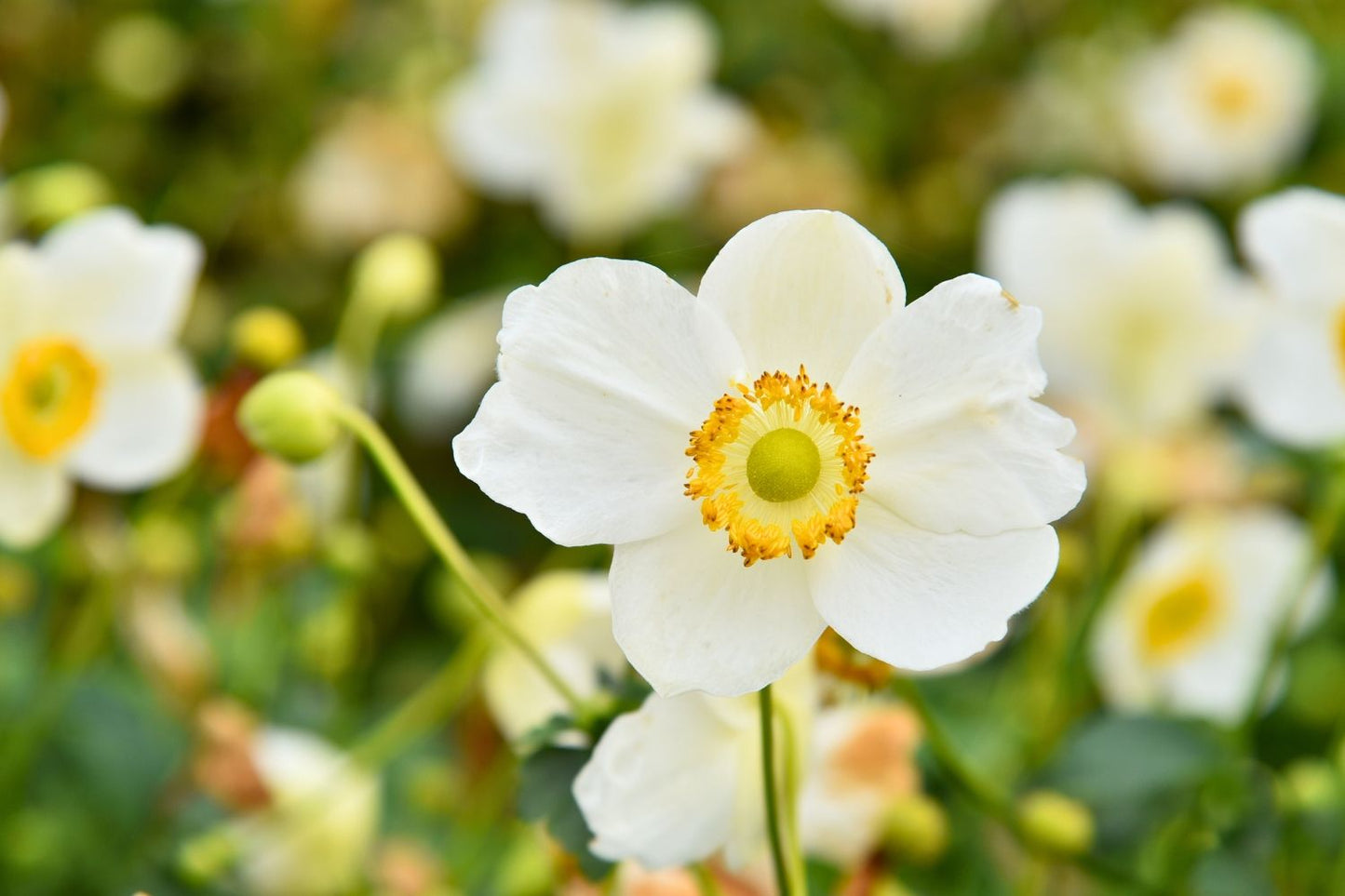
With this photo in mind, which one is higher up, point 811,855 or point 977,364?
point 977,364

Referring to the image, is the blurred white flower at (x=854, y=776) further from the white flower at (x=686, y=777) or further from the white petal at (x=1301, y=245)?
the white petal at (x=1301, y=245)

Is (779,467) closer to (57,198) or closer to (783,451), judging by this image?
(783,451)

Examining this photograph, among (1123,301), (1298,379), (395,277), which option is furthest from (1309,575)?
(395,277)

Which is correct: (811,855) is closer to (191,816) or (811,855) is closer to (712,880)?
(712,880)

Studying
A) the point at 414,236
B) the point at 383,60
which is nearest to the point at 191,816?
the point at 414,236

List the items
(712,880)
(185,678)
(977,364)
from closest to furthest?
(977,364) → (712,880) → (185,678)

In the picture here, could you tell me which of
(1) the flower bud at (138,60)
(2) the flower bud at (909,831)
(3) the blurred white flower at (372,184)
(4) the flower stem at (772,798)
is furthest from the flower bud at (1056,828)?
(1) the flower bud at (138,60)
